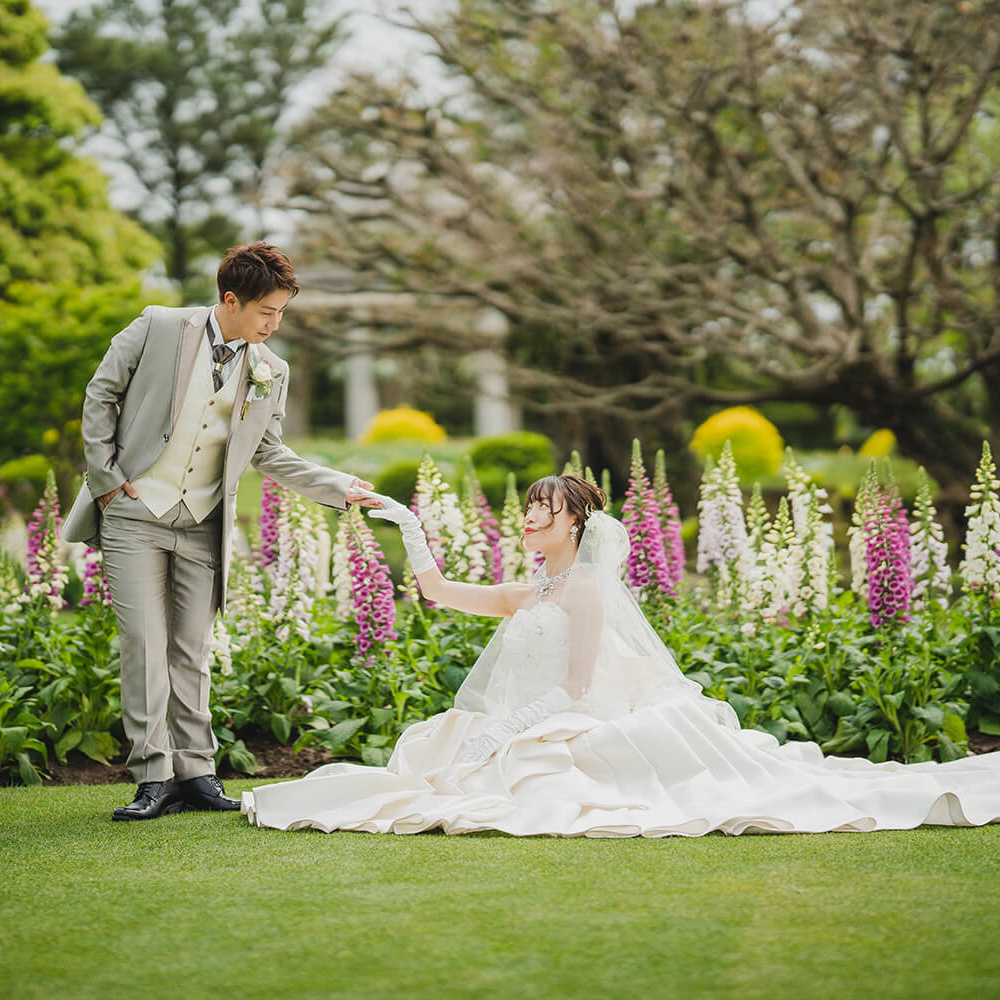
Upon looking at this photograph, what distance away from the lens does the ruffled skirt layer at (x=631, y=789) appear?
381cm

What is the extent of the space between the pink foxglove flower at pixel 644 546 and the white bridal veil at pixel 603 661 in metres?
0.91

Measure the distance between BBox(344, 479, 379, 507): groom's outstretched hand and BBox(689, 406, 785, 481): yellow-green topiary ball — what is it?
1318 centimetres

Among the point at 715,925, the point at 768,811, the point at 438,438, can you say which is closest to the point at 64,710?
the point at 768,811

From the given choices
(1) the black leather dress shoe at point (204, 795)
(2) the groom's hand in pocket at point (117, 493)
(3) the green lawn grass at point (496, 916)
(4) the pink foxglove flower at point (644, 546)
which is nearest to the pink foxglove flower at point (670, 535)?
(4) the pink foxglove flower at point (644, 546)

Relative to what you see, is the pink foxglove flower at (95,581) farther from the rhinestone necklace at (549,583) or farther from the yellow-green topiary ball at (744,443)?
the yellow-green topiary ball at (744,443)

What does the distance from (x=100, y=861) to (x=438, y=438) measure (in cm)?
1767

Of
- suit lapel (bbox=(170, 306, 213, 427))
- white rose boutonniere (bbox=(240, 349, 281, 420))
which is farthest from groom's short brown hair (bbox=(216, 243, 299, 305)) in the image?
white rose boutonniere (bbox=(240, 349, 281, 420))

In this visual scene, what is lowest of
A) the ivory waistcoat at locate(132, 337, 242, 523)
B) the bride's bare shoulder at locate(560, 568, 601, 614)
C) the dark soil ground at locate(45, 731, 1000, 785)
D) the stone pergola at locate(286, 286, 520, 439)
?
the dark soil ground at locate(45, 731, 1000, 785)

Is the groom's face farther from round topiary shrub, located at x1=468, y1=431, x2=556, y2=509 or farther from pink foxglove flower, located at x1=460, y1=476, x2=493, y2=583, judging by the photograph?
round topiary shrub, located at x1=468, y1=431, x2=556, y2=509

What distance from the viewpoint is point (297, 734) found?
18.0ft

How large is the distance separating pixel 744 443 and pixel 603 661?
543 inches

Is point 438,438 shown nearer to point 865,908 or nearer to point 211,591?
point 211,591

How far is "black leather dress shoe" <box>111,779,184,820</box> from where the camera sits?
13.6 ft

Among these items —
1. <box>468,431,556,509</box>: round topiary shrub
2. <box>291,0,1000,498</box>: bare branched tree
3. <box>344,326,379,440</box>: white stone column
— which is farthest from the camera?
<box>344,326,379,440</box>: white stone column
